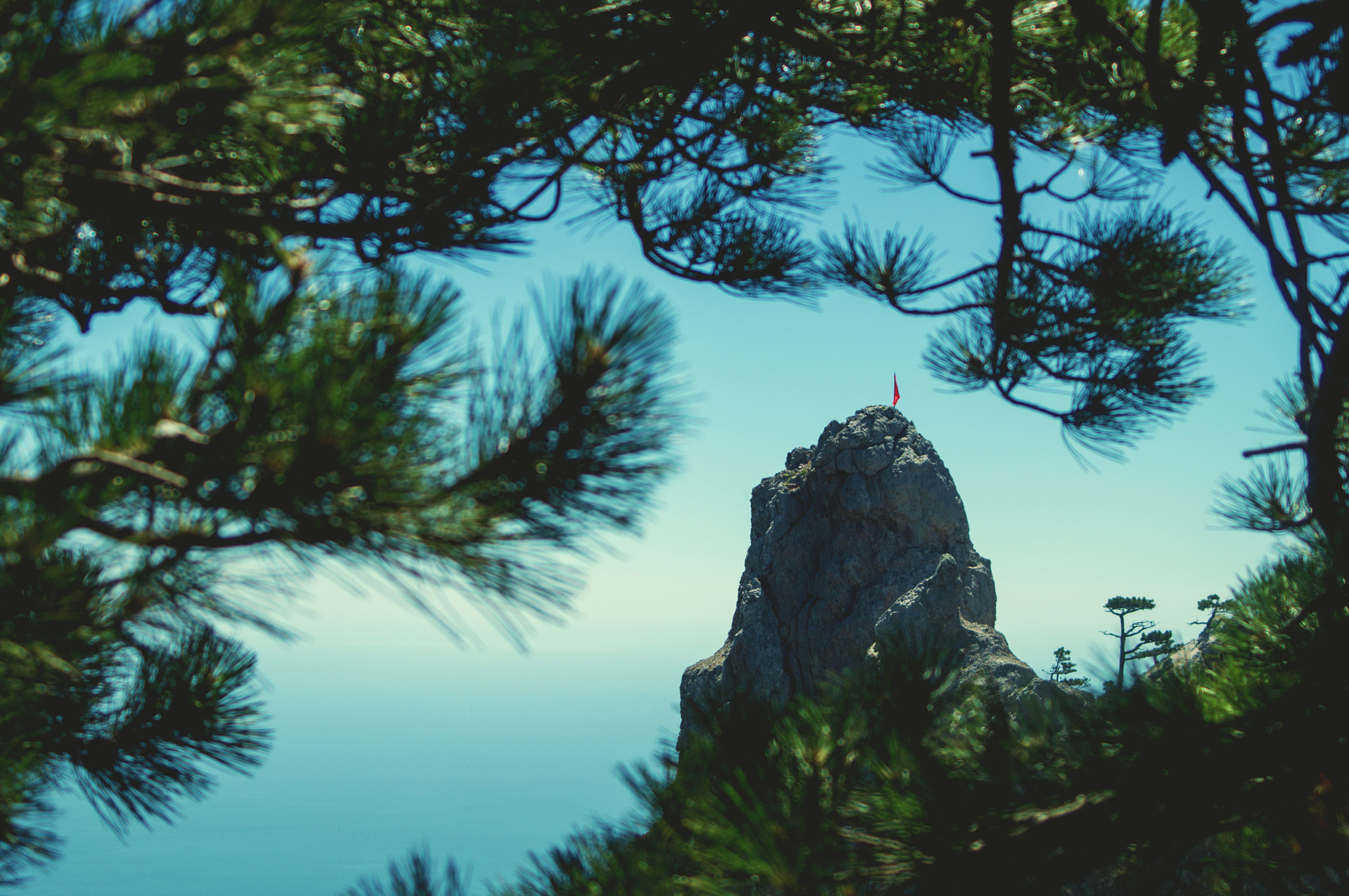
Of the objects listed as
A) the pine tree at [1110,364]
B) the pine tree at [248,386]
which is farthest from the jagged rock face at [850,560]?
the pine tree at [248,386]

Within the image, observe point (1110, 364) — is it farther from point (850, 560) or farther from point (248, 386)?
point (850, 560)

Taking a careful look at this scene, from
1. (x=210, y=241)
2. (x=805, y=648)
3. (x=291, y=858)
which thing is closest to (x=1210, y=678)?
(x=210, y=241)

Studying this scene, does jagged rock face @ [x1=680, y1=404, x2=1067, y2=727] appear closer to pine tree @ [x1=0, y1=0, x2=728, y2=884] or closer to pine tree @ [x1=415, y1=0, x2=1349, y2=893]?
pine tree @ [x1=415, y1=0, x2=1349, y2=893]

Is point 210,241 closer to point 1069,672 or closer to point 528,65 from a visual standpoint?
point 528,65

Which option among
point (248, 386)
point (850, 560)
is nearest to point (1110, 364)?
point (248, 386)

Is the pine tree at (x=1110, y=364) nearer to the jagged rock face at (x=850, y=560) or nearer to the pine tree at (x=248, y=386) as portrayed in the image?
the pine tree at (x=248, y=386)

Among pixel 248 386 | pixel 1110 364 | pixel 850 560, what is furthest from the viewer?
pixel 850 560

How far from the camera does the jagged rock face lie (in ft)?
44.5

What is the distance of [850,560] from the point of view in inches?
581

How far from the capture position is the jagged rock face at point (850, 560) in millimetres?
13578

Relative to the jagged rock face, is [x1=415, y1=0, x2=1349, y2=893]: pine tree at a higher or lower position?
lower

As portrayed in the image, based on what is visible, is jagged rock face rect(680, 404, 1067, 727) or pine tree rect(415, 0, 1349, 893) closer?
pine tree rect(415, 0, 1349, 893)

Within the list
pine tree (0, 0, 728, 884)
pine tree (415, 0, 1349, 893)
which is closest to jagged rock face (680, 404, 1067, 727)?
pine tree (415, 0, 1349, 893)

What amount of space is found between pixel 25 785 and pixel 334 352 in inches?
45.8
